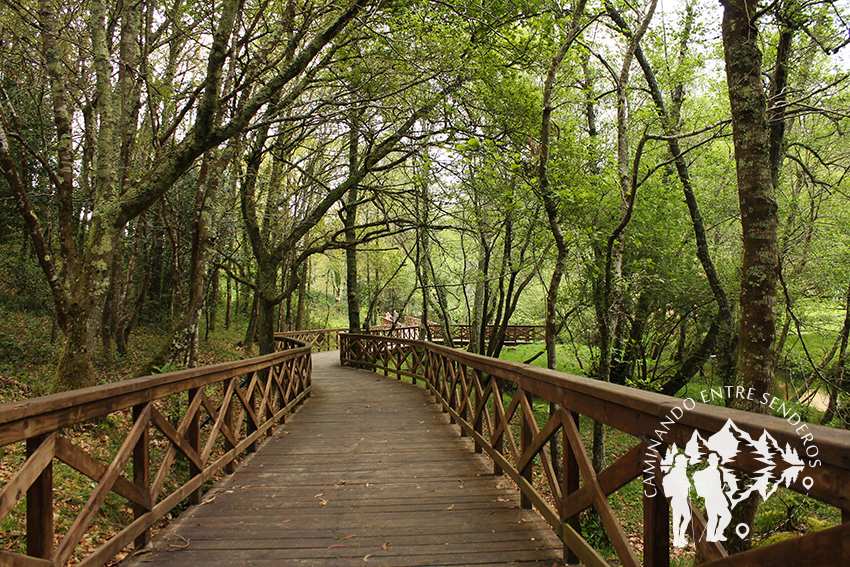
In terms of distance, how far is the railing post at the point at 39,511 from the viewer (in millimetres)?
2014

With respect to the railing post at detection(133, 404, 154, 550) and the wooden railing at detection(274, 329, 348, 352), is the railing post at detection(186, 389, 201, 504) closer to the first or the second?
the railing post at detection(133, 404, 154, 550)

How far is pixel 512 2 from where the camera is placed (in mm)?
6289

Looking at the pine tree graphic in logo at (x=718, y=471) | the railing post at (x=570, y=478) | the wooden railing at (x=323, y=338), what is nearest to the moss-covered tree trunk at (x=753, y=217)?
the railing post at (x=570, y=478)

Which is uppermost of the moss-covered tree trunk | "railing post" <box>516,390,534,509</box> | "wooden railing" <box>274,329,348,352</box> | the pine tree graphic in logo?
the moss-covered tree trunk

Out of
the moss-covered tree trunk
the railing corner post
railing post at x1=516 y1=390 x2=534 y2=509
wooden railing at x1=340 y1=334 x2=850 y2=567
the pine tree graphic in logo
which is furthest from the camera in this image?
railing post at x1=516 y1=390 x2=534 y2=509

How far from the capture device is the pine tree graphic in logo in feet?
4.25

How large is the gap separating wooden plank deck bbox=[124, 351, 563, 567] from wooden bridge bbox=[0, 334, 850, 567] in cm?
2

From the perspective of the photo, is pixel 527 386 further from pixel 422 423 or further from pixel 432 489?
pixel 422 423

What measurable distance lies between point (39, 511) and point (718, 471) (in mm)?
2893

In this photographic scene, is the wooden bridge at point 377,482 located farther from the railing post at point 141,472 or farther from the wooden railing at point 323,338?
the wooden railing at point 323,338

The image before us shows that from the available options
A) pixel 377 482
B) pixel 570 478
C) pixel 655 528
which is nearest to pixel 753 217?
pixel 570 478

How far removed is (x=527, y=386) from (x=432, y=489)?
144 centimetres

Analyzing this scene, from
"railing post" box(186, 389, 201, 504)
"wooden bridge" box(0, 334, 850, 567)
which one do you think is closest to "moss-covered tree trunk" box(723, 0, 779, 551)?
"wooden bridge" box(0, 334, 850, 567)

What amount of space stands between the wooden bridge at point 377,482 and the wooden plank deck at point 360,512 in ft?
0.05
